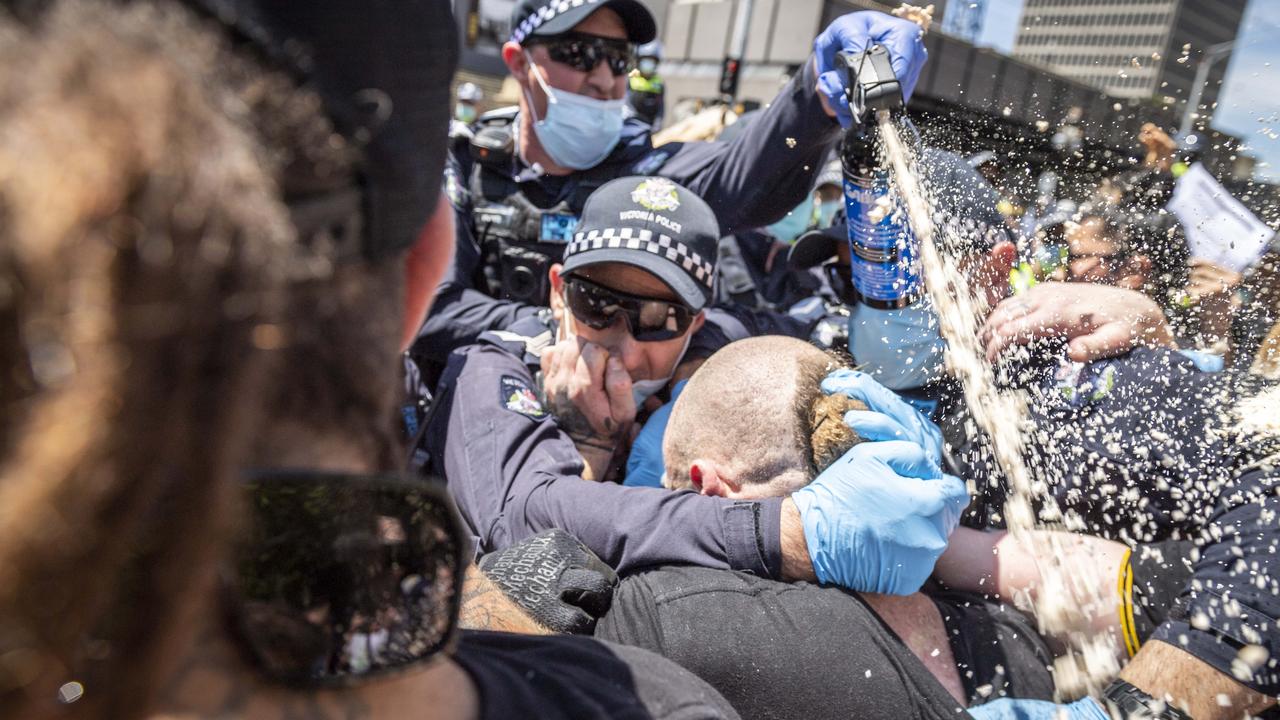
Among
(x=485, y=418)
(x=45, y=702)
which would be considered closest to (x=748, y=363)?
(x=485, y=418)

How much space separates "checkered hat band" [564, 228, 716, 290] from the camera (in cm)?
257

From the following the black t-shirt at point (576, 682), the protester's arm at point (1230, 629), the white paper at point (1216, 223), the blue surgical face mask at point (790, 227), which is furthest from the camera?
the blue surgical face mask at point (790, 227)

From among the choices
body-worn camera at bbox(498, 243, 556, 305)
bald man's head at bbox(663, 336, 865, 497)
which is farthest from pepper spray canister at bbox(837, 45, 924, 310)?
body-worn camera at bbox(498, 243, 556, 305)

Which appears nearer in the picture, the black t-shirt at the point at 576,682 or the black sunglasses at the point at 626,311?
the black t-shirt at the point at 576,682

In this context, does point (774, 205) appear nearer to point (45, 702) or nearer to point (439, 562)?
point (439, 562)

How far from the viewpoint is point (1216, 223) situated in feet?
8.54

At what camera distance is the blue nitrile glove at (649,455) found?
2.34 meters

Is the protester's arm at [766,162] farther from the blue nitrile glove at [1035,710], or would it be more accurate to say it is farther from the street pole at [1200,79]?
the blue nitrile glove at [1035,710]

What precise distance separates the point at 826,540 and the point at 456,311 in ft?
6.16

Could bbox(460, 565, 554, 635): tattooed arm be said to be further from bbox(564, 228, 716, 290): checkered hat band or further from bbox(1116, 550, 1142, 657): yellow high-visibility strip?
bbox(1116, 550, 1142, 657): yellow high-visibility strip

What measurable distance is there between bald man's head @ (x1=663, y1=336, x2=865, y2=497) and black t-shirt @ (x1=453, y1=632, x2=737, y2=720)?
2.82ft

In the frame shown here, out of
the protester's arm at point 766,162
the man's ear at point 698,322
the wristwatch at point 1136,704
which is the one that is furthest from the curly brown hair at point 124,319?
the protester's arm at point 766,162

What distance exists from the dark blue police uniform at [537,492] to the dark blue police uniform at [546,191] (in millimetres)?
336

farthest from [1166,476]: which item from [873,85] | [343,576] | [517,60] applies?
[517,60]
